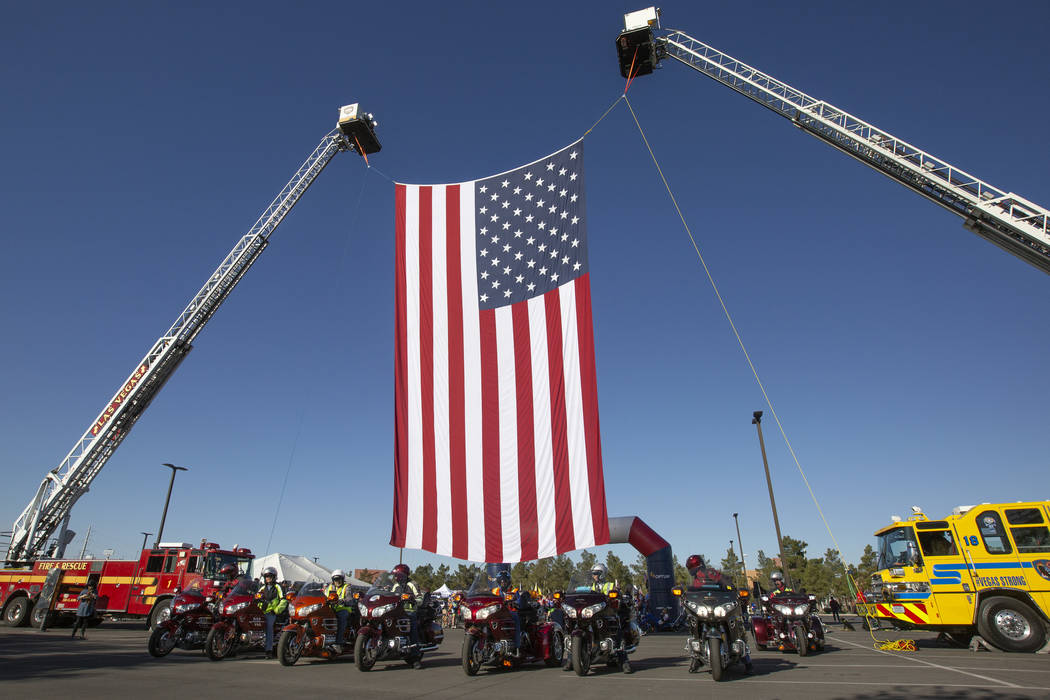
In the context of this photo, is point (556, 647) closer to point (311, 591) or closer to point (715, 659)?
point (715, 659)

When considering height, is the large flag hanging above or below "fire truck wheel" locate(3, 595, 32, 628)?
above

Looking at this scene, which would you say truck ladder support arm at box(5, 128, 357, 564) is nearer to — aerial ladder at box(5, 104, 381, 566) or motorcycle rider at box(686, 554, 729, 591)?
aerial ladder at box(5, 104, 381, 566)

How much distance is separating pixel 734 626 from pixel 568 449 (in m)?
4.67

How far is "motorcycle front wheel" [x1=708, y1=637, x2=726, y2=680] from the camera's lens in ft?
25.1

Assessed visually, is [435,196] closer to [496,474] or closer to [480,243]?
[480,243]

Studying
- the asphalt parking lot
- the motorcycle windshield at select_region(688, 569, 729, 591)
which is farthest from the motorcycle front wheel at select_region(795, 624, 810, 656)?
the motorcycle windshield at select_region(688, 569, 729, 591)

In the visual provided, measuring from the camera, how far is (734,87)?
2277 centimetres

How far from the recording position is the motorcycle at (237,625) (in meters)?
10.8

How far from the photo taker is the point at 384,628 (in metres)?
9.76

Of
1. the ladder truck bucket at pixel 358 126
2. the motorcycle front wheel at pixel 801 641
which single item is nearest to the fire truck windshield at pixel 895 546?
the motorcycle front wheel at pixel 801 641

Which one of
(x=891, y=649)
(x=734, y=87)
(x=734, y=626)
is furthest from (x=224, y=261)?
(x=891, y=649)

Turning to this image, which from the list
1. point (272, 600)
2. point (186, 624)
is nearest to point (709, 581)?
point (272, 600)

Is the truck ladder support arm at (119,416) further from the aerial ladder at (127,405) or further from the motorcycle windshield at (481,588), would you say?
the motorcycle windshield at (481,588)

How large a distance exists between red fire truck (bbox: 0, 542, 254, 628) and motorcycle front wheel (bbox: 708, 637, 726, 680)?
1679 centimetres
